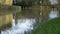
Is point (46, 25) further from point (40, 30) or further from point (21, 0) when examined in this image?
point (21, 0)

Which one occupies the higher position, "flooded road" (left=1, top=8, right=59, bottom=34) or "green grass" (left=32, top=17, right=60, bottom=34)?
"green grass" (left=32, top=17, right=60, bottom=34)

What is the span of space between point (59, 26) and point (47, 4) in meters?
16.5

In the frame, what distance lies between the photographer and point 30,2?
62.5ft

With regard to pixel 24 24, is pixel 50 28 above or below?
above

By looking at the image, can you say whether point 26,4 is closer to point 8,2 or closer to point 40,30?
point 8,2

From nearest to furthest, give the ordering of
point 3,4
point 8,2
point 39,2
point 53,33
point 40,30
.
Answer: point 53,33 < point 40,30 < point 3,4 < point 8,2 < point 39,2

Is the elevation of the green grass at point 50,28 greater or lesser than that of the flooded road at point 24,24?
greater

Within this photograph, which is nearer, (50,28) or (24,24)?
(50,28)

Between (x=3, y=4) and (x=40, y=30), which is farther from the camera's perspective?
(x=3, y=4)

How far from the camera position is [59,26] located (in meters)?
3.58

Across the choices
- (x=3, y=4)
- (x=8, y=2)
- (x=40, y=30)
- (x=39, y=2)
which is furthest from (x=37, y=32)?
(x=39, y=2)

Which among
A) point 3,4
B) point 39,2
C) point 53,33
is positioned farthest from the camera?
point 39,2

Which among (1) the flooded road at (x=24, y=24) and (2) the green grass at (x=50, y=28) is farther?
(1) the flooded road at (x=24, y=24)

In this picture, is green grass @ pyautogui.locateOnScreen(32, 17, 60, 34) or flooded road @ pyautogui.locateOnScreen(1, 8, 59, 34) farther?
flooded road @ pyautogui.locateOnScreen(1, 8, 59, 34)
